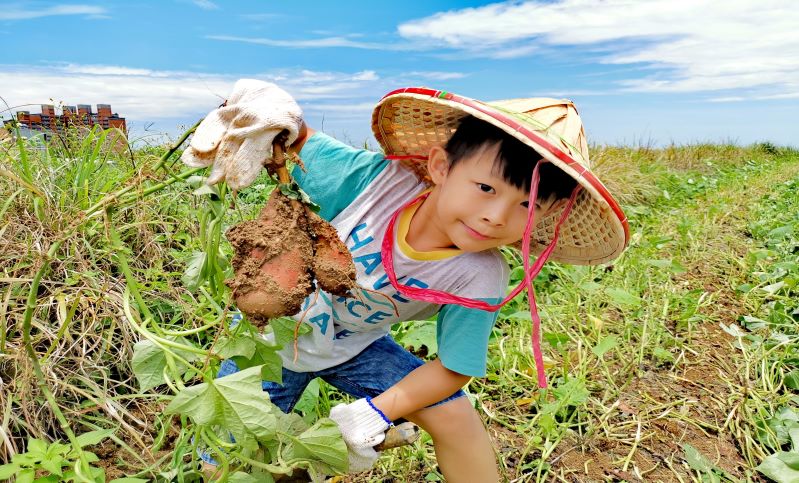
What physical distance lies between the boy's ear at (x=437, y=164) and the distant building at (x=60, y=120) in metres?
2.21

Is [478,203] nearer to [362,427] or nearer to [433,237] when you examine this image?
[433,237]

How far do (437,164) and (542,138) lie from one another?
1.03ft

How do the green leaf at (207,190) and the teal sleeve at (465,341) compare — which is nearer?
the green leaf at (207,190)

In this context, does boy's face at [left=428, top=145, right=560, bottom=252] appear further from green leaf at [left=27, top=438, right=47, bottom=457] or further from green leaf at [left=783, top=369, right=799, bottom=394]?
green leaf at [left=783, top=369, right=799, bottom=394]

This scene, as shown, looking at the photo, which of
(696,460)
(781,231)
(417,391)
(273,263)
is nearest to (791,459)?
(696,460)

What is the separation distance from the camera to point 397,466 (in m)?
2.09

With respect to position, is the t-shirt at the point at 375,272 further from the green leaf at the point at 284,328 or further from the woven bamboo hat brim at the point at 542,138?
the green leaf at the point at 284,328

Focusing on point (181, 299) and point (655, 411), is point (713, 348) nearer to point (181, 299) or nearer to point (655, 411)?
point (655, 411)

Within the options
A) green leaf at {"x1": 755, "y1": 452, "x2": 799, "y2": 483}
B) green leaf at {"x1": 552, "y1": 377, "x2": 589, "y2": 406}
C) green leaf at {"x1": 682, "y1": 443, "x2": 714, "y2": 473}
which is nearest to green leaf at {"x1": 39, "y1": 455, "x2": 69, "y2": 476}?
green leaf at {"x1": 552, "y1": 377, "x2": 589, "y2": 406}

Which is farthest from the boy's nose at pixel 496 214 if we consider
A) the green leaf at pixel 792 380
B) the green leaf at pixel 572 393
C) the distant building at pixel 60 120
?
the distant building at pixel 60 120

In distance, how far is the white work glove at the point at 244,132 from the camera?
4.43 ft

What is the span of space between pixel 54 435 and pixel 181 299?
25.0 inches

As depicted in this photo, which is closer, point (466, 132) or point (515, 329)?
point (466, 132)

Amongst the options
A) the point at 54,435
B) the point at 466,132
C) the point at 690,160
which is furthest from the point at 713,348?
the point at 690,160
